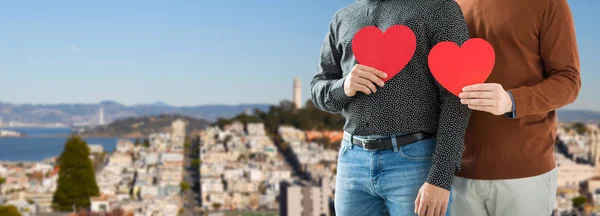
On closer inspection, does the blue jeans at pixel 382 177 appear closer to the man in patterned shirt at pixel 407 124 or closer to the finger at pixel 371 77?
the man in patterned shirt at pixel 407 124

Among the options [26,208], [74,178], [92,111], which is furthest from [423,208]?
[92,111]

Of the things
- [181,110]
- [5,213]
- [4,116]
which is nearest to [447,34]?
[5,213]

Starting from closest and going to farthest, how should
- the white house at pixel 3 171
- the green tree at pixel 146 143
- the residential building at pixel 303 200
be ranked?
the residential building at pixel 303 200 → the white house at pixel 3 171 → the green tree at pixel 146 143

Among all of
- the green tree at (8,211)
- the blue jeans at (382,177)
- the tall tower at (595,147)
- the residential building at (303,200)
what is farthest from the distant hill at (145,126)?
the blue jeans at (382,177)

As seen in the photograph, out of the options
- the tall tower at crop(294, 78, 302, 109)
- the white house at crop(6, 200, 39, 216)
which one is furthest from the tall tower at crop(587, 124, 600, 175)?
the white house at crop(6, 200, 39, 216)

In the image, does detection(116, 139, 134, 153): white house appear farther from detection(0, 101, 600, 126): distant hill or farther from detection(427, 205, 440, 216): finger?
detection(427, 205, 440, 216): finger

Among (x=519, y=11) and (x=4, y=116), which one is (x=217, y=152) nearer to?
(x=4, y=116)

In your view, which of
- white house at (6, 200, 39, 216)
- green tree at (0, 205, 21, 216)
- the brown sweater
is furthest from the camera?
white house at (6, 200, 39, 216)
